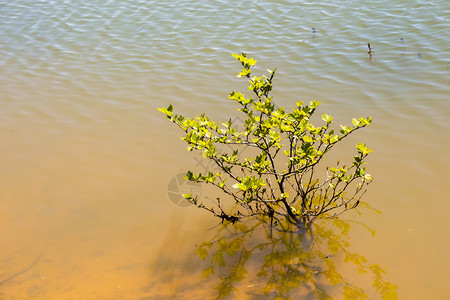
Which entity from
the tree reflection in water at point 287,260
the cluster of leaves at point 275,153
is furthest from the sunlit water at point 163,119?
the cluster of leaves at point 275,153

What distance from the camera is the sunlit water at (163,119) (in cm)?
392

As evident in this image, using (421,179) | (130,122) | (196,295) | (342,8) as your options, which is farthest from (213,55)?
(196,295)

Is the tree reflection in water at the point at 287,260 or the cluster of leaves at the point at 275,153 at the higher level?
→ the cluster of leaves at the point at 275,153

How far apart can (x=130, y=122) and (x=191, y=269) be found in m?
2.71

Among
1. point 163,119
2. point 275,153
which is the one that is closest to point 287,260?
point 275,153

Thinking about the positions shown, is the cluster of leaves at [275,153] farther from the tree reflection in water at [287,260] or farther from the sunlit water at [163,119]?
the sunlit water at [163,119]

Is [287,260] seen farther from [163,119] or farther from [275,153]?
[163,119]

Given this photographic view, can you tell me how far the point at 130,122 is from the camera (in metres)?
5.96

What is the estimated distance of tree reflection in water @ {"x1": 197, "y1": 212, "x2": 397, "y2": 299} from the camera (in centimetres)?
360

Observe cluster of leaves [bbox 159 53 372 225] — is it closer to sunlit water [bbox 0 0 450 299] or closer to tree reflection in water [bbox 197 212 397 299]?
tree reflection in water [bbox 197 212 397 299]

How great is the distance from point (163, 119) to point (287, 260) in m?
2.85

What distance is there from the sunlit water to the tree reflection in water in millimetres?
136

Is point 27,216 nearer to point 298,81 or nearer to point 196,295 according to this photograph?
point 196,295

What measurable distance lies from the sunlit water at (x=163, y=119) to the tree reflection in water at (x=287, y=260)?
136 millimetres
